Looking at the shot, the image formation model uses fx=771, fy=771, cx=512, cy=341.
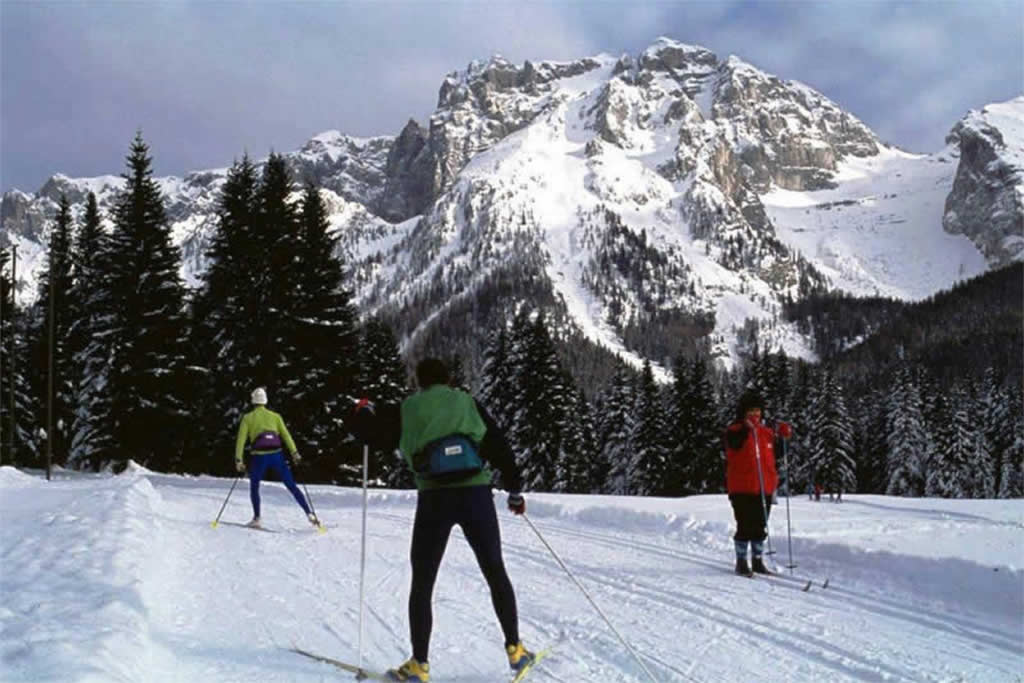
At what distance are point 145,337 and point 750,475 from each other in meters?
23.7

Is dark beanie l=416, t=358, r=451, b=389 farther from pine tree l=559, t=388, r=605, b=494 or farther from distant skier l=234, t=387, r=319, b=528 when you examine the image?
pine tree l=559, t=388, r=605, b=494

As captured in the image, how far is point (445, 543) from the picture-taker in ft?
17.5

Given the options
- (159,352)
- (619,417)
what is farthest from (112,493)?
→ (619,417)

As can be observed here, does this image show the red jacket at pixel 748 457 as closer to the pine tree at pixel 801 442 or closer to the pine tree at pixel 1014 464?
the pine tree at pixel 801 442

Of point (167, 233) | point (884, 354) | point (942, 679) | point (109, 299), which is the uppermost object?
point (884, 354)

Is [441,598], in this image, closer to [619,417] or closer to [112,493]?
[112,493]

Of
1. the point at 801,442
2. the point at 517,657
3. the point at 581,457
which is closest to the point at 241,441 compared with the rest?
the point at 517,657

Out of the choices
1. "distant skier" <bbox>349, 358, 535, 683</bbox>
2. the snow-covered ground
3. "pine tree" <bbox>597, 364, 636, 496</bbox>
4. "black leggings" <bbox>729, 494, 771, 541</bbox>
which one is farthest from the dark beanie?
"pine tree" <bbox>597, 364, 636, 496</bbox>

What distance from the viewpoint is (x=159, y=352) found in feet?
89.3

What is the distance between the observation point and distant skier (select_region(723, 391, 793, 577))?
9.39m

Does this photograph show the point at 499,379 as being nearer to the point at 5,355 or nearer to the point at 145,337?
the point at 145,337

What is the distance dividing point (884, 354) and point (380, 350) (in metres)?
155

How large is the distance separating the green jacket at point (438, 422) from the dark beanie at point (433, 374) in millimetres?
103

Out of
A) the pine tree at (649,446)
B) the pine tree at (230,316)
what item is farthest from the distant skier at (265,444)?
the pine tree at (649,446)
